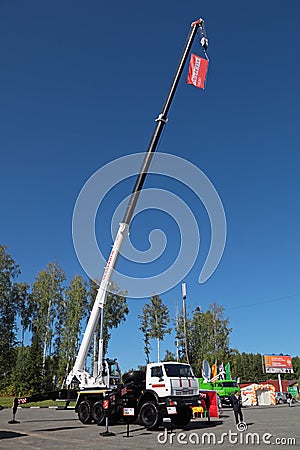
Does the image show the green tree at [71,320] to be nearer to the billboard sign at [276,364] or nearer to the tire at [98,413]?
the billboard sign at [276,364]

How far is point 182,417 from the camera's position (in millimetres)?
17203

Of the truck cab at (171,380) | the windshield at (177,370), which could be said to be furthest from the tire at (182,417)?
the windshield at (177,370)

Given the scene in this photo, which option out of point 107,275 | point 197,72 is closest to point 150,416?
point 107,275

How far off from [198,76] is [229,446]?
54.7 feet

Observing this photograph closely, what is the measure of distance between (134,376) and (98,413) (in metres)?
2.19

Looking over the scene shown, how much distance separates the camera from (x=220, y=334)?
61.7 m

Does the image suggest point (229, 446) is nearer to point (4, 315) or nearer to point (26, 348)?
point (4, 315)

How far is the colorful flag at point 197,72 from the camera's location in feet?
69.7

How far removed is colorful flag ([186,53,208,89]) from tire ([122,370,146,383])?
45.5 feet

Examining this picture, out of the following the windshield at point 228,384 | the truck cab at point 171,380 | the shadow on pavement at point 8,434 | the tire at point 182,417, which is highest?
the windshield at point 228,384

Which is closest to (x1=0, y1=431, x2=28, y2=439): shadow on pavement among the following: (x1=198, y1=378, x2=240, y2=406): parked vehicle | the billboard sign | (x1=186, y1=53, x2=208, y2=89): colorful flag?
(x1=186, y1=53, x2=208, y2=89): colorful flag

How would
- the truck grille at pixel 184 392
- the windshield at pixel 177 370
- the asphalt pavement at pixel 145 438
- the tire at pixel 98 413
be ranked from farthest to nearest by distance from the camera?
the tire at pixel 98 413
the windshield at pixel 177 370
the truck grille at pixel 184 392
the asphalt pavement at pixel 145 438

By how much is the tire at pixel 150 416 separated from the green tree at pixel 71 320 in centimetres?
3608

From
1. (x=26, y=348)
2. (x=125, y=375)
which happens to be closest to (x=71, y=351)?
(x=26, y=348)
